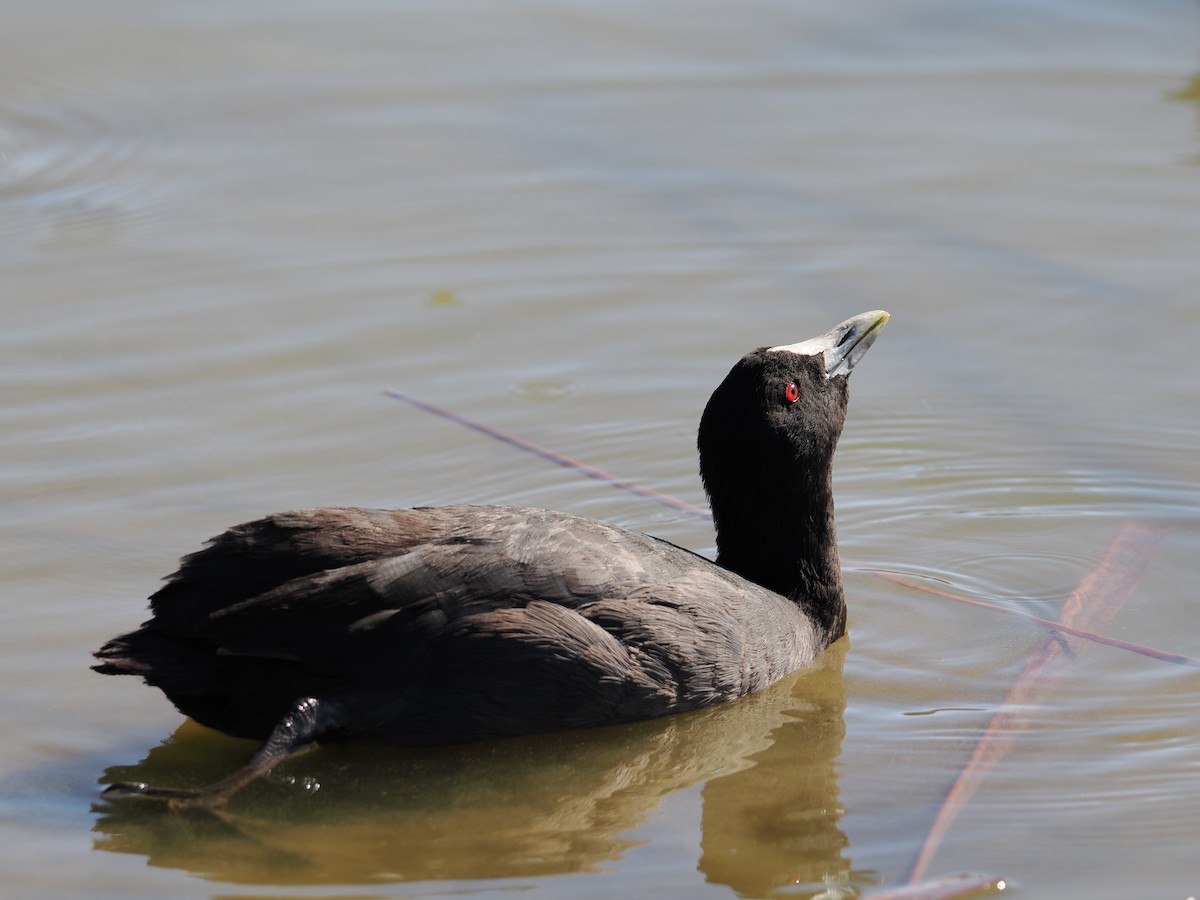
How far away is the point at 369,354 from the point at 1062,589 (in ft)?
10.7

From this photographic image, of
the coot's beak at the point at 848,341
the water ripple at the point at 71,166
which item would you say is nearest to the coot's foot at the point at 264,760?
the coot's beak at the point at 848,341

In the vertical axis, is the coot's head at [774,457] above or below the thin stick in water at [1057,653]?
above

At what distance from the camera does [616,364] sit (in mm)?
7719

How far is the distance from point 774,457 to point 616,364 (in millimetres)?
Answer: 2085

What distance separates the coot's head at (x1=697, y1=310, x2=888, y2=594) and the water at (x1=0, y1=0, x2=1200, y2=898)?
0.44m

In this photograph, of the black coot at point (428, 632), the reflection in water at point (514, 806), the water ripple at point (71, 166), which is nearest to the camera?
the reflection in water at point (514, 806)

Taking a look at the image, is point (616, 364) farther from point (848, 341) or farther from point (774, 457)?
point (774, 457)

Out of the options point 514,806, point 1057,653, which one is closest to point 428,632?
point 514,806

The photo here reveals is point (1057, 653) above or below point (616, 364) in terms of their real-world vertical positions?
below

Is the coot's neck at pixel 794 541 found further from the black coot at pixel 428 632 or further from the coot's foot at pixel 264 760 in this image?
the coot's foot at pixel 264 760

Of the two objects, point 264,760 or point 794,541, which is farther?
point 794,541

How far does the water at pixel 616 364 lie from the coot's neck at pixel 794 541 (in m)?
0.22

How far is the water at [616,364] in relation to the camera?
15.8ft

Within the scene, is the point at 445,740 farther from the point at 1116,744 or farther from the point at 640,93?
the point at 640,93
